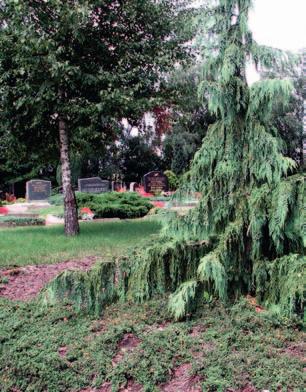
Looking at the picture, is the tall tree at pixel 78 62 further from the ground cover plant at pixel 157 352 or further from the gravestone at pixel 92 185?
the gravestone at pixel 92 185

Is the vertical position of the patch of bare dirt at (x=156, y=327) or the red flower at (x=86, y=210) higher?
the red flower at (x=86, y=210)

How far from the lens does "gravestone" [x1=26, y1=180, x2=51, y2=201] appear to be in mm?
25062

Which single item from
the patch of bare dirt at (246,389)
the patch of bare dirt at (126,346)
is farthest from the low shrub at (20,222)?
the patch of bare dirt at (246,389)

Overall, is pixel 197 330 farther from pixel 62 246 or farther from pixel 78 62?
pixel 78 62

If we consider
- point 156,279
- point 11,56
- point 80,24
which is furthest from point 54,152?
point 156,279

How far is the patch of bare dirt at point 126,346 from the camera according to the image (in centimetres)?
316

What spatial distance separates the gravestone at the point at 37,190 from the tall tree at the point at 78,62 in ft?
47.4

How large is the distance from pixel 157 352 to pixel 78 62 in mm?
8096

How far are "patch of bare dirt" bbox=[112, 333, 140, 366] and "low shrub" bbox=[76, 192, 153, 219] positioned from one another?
12916 mm

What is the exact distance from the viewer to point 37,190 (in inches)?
998

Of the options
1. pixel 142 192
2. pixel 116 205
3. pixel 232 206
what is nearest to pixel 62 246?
pixel 232 206

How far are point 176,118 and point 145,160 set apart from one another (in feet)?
75.1

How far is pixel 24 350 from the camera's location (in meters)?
3.35

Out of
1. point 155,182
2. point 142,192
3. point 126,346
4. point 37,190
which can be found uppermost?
point 155,182
